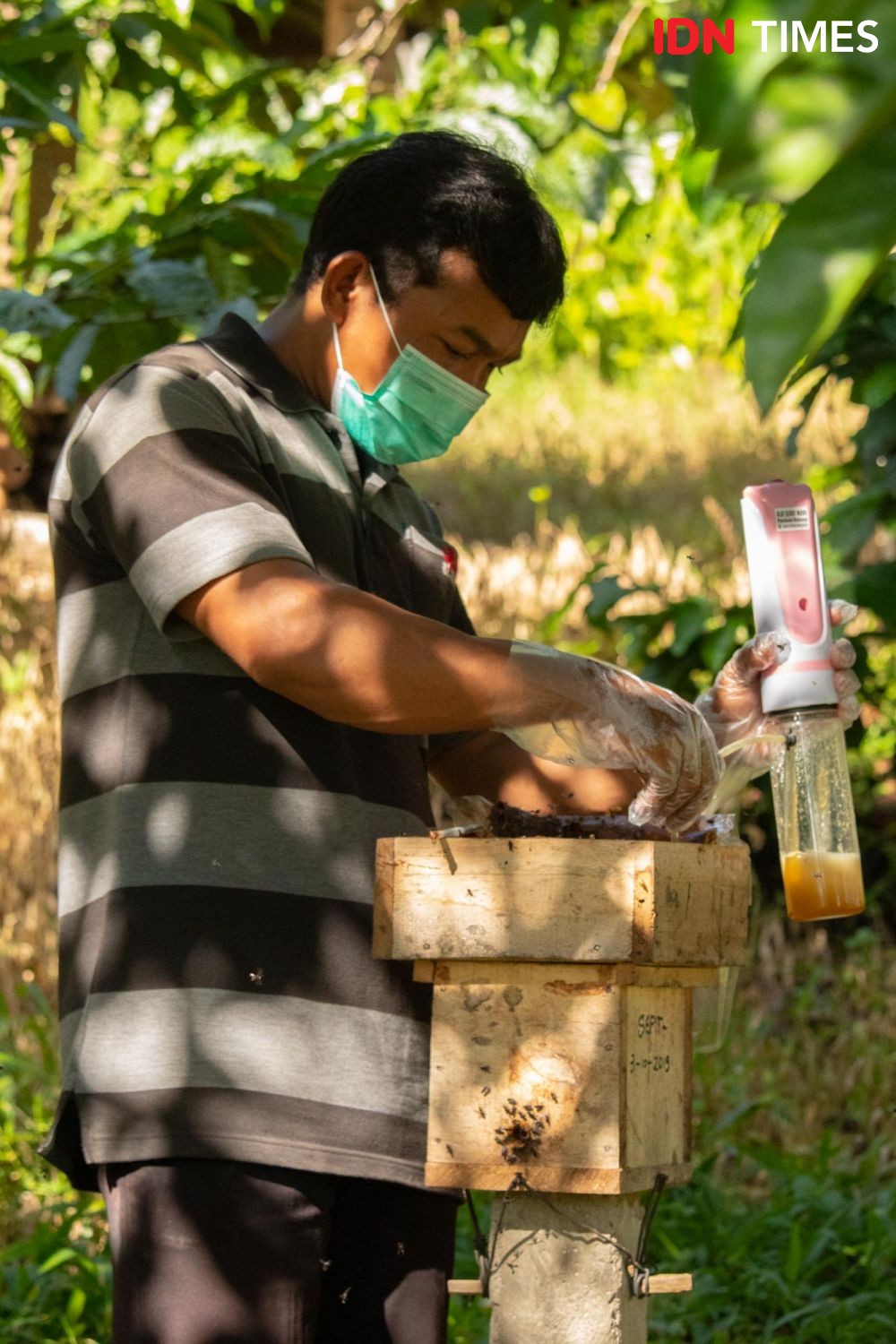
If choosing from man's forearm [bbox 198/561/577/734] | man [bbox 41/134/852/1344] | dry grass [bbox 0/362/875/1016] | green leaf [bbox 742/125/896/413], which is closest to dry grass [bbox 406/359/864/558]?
dry grass [bbox 0/362/875/1016]

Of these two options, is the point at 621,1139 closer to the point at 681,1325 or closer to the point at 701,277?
the point at 681,1325

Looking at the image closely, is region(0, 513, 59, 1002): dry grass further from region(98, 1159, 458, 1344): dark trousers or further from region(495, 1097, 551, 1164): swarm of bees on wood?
region(495, 1097, 551, 1164): swarm of bees on wood

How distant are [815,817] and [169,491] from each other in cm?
75

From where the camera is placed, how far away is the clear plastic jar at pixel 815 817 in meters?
1.59

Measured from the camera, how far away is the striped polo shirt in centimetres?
151

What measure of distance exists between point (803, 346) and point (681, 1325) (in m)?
3.02

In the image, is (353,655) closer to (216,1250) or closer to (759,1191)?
(216,1250)

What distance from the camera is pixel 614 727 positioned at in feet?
5.19

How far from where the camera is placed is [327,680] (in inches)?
57.3

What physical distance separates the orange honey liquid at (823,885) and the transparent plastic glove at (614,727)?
0.12 m

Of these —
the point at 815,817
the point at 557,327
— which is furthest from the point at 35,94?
the point at 557,327

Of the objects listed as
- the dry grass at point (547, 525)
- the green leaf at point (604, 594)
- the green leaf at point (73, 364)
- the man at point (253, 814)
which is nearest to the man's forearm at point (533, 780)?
the man at point (253, 814)

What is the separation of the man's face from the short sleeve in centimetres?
27

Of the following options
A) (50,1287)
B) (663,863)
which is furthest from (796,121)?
(50,1287)
